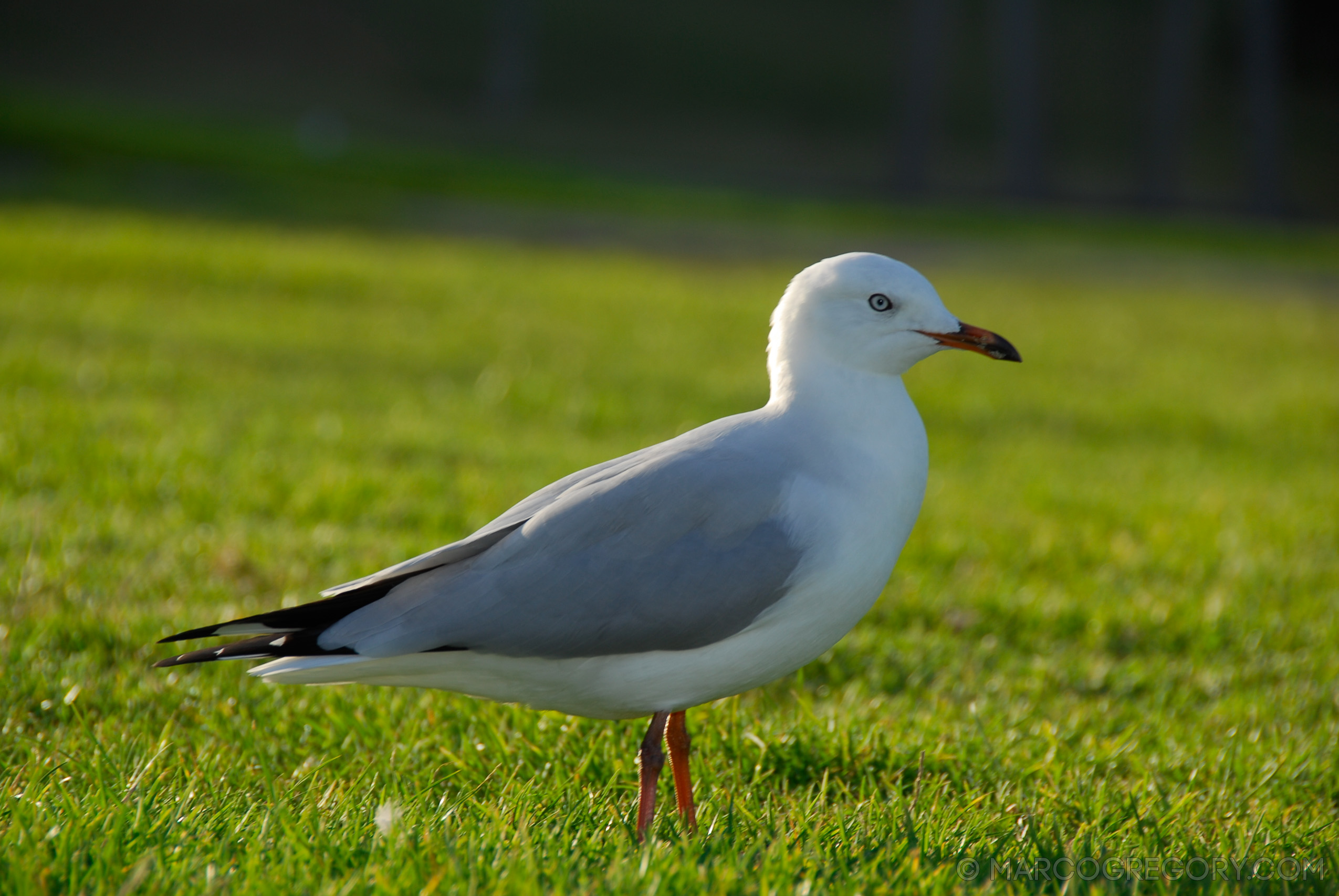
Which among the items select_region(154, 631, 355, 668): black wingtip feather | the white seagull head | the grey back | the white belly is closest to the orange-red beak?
the white seagull head

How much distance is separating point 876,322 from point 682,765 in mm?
1128

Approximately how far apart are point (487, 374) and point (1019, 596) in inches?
176

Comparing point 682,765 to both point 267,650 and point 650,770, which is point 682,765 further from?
point 267,650

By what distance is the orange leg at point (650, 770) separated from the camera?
264 centimetres

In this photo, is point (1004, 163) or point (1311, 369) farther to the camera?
point (1004, 163)

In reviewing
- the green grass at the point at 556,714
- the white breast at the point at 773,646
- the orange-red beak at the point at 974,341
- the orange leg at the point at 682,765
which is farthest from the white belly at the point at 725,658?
the orange-red beak at the point at 974,341

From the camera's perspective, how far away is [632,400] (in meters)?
7.68

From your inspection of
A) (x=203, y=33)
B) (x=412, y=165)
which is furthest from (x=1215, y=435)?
(x=203, y=33)

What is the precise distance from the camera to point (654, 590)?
264 cm

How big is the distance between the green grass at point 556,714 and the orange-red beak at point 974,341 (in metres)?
1.05

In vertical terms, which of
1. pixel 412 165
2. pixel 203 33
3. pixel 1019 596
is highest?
pixel 203 33

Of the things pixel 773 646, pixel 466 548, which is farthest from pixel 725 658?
pixel 466 548

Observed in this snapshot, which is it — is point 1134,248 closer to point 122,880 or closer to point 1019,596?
point 1019,596

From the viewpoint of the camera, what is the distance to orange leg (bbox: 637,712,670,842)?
2641mm
